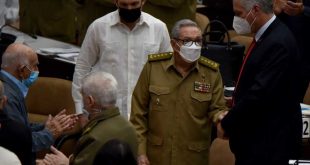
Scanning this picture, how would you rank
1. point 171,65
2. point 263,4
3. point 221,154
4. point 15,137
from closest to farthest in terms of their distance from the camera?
point 15,137
point 263,4
point 171,65
point 221,154

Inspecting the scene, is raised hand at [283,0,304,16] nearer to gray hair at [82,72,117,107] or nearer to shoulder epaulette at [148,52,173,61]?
shoulder epaulette at [148,52,173,61]

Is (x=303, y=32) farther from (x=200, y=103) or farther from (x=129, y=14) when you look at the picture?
(x=200, y=103)

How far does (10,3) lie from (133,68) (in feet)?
11.0

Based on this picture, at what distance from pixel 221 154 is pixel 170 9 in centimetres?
339

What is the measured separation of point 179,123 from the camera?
7.10 metres

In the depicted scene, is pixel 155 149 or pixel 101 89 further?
pixel 155 149

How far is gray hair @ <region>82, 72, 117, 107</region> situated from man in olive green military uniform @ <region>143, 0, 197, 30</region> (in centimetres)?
439

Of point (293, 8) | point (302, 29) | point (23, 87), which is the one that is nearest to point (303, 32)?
point (302, 29)

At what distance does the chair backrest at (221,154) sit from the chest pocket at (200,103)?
0.44 m

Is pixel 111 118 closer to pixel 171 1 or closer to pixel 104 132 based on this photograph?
pixel 104 132

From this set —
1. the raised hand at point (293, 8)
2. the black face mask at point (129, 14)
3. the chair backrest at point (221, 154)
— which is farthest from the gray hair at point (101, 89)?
the raised hand at point (293, 8)

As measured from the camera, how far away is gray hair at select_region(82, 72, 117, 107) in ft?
19.8

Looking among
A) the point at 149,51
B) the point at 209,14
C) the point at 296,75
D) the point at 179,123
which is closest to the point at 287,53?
the point at 296,75

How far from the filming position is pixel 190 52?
702 cm
